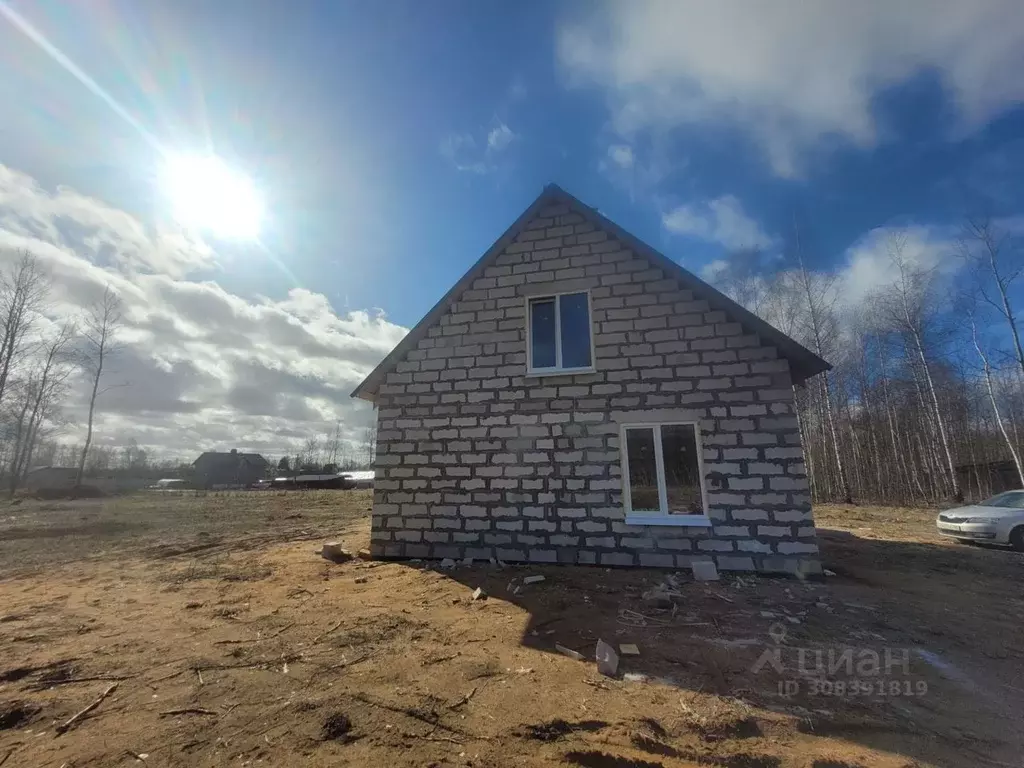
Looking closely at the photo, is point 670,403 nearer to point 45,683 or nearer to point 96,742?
point 96,742

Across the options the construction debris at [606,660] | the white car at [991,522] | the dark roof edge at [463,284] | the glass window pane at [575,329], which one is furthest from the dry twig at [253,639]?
the white car at [991,522]

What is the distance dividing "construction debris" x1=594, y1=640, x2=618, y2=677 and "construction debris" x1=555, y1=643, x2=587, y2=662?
0.15 metres

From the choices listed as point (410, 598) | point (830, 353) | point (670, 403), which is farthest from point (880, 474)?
point (410, 598)

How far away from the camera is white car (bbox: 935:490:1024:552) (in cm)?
1005

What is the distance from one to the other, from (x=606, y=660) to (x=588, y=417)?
14.2 feet

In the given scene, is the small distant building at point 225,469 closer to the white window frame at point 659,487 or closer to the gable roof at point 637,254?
the gable roof at point 637,254

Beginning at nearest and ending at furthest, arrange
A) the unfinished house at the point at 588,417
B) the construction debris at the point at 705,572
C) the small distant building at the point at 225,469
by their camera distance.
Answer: the construction debris at the point at 705,572 < the unfinished house at the point at 588,417 < the small distant building at the point at 225,469

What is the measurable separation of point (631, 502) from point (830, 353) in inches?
792

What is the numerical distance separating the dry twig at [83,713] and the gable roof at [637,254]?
6.05m

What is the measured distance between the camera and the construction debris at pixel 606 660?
152 inches

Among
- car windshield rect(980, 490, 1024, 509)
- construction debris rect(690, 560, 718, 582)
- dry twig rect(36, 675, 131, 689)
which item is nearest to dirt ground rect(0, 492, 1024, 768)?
dry twig rect(36, 675, 131, 689)

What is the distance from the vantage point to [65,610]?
568 centimetres

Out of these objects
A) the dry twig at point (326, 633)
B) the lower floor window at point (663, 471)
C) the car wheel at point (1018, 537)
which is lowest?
the dry twig at point (326, 633)

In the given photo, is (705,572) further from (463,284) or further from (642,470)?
(463,284)
